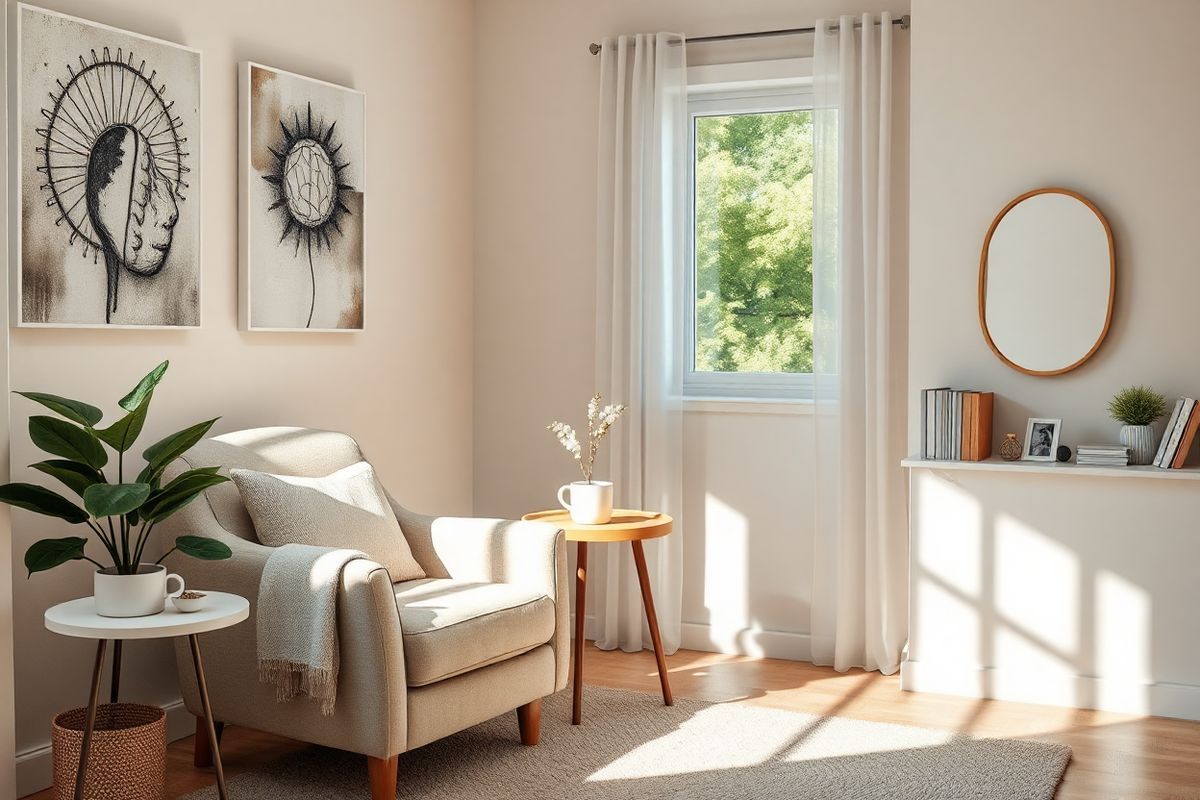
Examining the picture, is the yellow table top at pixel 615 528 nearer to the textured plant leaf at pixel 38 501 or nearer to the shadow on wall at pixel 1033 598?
the shadow on wall at pixel 1033 598

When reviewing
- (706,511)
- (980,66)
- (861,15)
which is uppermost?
(861,15)

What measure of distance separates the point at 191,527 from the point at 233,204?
109 cm

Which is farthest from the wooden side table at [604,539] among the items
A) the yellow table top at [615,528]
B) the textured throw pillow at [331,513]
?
the textured throw pillow at [331,513]

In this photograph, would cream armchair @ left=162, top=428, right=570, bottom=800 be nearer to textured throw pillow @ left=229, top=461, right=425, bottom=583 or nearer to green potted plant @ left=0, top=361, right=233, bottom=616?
textured throw pillow @ left=229, top=461, right=425, bottom=583

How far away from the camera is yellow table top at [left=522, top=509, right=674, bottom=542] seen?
363cm

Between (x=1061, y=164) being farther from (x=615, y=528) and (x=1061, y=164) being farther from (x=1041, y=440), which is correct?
(x=615, y=528)

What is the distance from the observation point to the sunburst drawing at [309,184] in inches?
153

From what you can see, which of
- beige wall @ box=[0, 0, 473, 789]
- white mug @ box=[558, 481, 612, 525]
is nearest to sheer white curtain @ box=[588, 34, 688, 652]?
beige wall @ box=[0, 0, 473, 789]

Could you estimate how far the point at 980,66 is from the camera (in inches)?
156

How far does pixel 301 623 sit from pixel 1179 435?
8.59ft

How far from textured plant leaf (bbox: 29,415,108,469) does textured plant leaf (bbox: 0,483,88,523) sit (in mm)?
97

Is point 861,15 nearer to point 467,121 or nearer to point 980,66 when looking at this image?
point 980,66

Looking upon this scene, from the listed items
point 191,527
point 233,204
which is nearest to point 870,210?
point 233,204

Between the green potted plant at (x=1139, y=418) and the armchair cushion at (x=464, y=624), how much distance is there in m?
1.87
